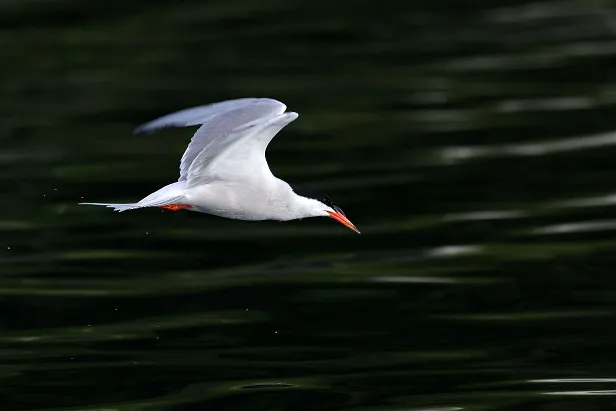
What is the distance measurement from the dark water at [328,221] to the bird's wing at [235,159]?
4.39ft

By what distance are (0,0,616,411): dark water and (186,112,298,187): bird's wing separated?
52.7 inches

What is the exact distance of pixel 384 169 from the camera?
13.3m

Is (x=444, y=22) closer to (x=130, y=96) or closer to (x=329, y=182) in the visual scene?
(x=130, y=96)

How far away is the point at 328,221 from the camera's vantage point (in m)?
12.4

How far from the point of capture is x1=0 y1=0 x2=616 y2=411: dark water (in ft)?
31.1

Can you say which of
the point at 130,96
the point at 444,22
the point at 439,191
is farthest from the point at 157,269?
the point at 444,22

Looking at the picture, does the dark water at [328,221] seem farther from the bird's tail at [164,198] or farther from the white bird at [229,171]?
the bird's tail at [164,198]

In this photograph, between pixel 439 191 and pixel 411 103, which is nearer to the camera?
pixel 439 191

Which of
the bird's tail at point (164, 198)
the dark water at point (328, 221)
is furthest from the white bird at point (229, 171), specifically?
the dark water at point (328, 221)

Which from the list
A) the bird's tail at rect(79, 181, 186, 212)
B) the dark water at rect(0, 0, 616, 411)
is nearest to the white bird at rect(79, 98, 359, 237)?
the bird's tail at rect(79, 181, 186, 212)

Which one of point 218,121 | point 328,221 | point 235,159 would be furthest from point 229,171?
point 328,221

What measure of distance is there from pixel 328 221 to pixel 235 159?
12.6 ft

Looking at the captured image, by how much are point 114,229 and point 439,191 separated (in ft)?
8.68

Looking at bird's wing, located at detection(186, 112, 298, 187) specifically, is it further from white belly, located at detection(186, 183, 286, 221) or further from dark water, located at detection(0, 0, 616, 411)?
dark water, located at detection(0, 0, 616, 411)
